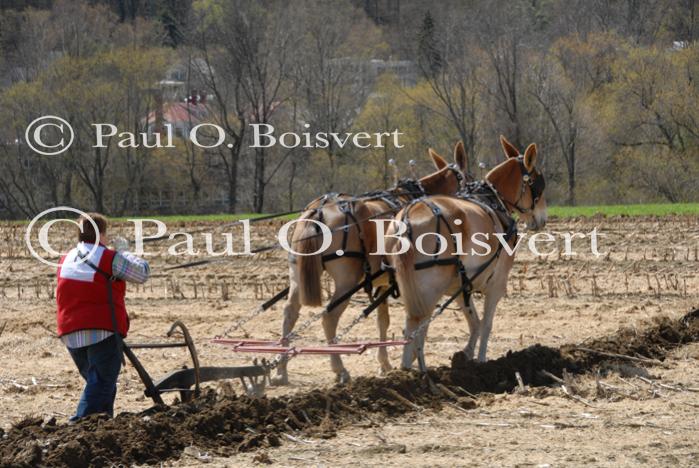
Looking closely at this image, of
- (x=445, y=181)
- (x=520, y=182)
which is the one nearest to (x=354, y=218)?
(x=445, y=181)

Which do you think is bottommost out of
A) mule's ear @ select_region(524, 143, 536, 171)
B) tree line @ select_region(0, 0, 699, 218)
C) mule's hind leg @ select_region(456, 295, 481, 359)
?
mule's hind leg @ select_region(456, 295, 481, 359)

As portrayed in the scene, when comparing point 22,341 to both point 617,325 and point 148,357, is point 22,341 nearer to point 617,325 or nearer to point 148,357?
point 148,357

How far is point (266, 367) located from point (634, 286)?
9.57 meters

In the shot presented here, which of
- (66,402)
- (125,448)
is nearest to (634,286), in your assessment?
(66,402)

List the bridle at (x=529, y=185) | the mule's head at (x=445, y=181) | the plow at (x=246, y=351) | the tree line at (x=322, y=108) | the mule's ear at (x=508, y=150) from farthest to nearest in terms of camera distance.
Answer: the tree line at (x=322, y=108)
the mule's ear at (x=508, y=150)
the bridle at (x=529, y=185)
the mule's head at (x=445, y=181)
the plow at (x=246, y=351)

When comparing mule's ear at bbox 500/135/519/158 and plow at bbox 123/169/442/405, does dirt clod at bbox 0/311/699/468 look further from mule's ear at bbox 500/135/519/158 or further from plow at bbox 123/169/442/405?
mule's ear at bbox 500/135/519/158

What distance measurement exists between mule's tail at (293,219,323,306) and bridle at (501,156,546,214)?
3.07 m

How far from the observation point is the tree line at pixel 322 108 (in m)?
51.4

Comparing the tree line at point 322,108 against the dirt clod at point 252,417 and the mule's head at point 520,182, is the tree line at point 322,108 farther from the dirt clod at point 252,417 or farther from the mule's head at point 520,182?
the dirt clod at point 252,417

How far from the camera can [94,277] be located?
920 cm

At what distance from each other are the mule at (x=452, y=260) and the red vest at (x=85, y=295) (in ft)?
11.0

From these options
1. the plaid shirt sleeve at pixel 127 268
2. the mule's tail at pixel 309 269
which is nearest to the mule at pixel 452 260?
the mule's tail at pixel 309 269

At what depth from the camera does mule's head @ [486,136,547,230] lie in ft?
46.2

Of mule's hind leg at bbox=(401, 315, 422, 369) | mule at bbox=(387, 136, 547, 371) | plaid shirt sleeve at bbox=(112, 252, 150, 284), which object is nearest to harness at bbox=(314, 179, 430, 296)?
mule at bbox=(387, 136, 547, 371)
